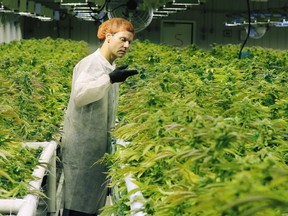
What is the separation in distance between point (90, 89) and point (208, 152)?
2245mm

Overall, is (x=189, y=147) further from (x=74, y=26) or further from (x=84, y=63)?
(x=74, y=26)

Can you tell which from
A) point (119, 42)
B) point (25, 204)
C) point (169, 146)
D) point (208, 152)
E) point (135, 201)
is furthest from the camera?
point (119, 42)

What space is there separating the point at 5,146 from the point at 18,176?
0.90 feet

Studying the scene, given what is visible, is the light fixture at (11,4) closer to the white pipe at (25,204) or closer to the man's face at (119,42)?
the man's face at (119,42)

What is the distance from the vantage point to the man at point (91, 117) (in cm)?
391

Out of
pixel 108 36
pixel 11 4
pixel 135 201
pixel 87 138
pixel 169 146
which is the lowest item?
pixel 87 138

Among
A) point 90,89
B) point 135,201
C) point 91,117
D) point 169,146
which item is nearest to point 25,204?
point 135,201

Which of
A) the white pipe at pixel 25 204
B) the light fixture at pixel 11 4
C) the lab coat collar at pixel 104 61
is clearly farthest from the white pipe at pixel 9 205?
the light fixture at pixel 11 4

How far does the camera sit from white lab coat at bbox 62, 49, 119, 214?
13.5ft

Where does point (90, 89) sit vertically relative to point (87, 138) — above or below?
above

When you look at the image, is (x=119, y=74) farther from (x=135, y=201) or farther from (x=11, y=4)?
(x=11, y=4)

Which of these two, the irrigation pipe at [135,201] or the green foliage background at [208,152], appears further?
the irrigation pipe at [135,201]

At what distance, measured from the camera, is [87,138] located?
14.1ft

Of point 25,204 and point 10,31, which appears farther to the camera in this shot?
point 10,31
